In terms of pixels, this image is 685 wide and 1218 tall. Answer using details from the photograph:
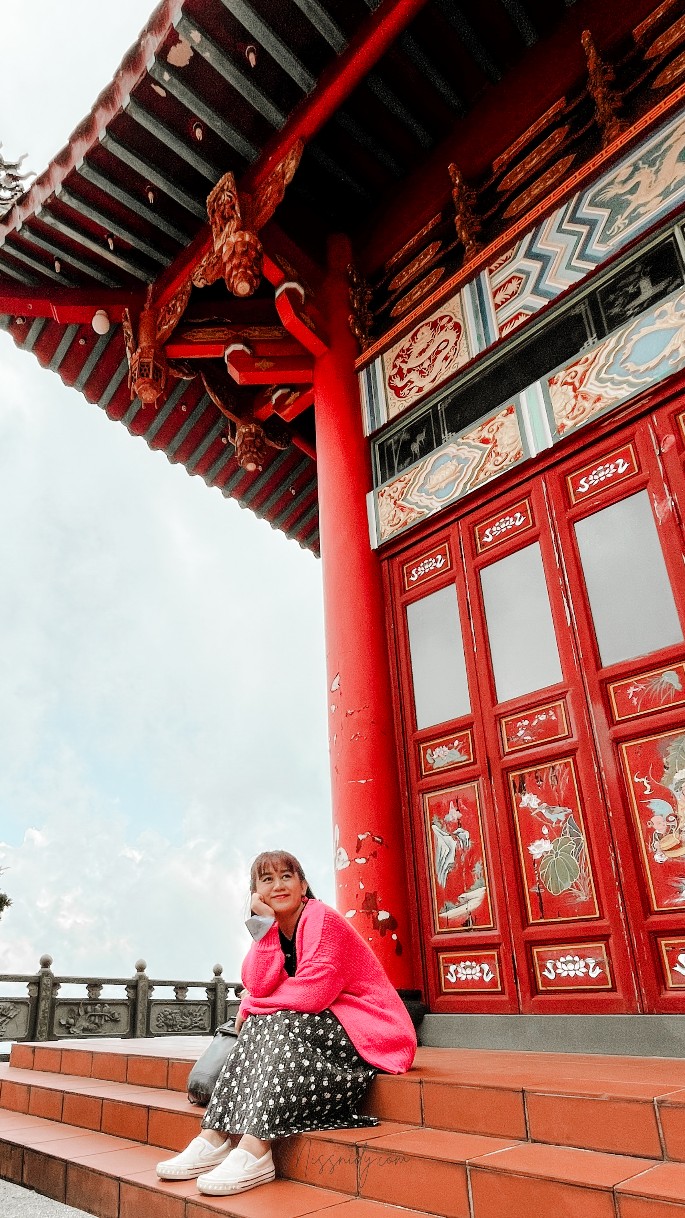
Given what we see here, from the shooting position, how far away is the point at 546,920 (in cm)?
347

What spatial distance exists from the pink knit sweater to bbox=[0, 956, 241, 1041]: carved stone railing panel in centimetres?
747

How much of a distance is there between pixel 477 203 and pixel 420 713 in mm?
3356

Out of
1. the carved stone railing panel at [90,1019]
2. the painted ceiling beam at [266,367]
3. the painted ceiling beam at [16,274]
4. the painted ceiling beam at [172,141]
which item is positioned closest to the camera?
the painted ceiling beam at [172,141]

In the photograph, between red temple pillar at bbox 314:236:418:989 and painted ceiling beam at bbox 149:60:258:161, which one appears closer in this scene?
red temple pillar at bbox 314:236:418:989

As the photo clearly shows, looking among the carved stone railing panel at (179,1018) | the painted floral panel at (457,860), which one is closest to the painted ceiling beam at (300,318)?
the painted floral panel at (457,860)

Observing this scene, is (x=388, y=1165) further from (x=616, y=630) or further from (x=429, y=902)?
(x=616, y=630)

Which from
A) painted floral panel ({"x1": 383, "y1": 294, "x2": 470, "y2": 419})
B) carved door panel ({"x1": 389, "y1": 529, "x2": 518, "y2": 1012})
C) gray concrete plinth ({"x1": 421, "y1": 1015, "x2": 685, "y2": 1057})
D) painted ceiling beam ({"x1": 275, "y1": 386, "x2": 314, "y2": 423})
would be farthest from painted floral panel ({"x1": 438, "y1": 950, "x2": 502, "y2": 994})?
painted ceiling beam ({"x1": 275, "y1": 386, "x2": 314, "y2": 423})

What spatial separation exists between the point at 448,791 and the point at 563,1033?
1225 mm

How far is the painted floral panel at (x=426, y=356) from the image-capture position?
16.1 feet

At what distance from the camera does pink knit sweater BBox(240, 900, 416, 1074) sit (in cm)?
255

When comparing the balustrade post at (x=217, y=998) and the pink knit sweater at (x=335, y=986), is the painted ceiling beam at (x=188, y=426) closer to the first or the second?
the pink knit sweater at (x=335, y=986)

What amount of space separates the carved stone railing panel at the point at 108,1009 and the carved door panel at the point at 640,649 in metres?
7.94

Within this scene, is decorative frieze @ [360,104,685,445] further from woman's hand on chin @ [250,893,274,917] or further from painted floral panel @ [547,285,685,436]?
woman's hand on chin @ [250,893,274,917]

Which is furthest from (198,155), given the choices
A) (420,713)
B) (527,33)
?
(420,713)
